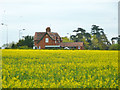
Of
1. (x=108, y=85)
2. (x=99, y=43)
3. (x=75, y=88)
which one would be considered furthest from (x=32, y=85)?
(x=99, y=43)

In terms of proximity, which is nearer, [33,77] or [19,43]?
[33,77]

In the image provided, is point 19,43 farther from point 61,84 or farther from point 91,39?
point 61,84

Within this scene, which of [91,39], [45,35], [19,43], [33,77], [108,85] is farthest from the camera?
[91,39]

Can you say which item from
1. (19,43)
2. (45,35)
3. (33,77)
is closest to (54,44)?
(45,35)

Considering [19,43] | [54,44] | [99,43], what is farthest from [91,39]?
[19,43]

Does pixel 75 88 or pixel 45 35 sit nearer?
pixel 75 88

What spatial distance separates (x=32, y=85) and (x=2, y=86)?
1040 mm

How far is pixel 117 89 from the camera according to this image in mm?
9328

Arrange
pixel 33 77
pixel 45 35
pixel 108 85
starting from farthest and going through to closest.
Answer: pixel 45 35 < pixel 33 77 < pixel 108 85

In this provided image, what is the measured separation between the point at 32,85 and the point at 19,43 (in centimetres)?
6628

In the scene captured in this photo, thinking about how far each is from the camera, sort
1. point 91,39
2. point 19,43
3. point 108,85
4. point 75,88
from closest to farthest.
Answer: point 75,88, point 108,85, point 19,43, point 91,39

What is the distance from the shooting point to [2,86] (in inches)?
357

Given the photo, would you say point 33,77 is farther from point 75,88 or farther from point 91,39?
point 91,39

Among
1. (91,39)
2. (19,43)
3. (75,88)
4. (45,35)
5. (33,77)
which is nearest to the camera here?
(75,88)
